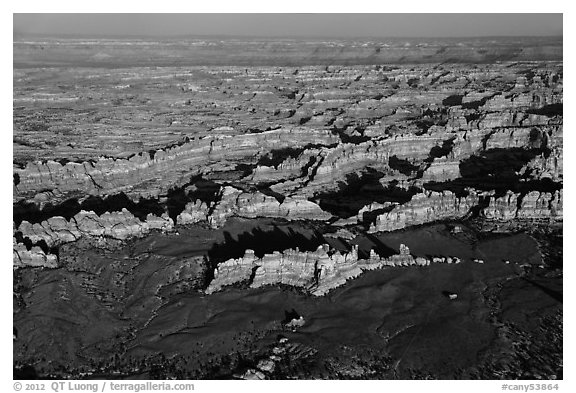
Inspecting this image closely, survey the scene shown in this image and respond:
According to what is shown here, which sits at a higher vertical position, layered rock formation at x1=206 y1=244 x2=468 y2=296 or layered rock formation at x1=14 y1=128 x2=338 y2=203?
layered rock formation at x1=14 y1=128 x2=338 y2=203

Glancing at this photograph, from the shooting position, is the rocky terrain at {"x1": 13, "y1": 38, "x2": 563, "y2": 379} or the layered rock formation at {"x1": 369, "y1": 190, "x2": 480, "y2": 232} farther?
the layered rock formation at {"x1": 369, "y1": 190, "x2": 480, "y2": 232}

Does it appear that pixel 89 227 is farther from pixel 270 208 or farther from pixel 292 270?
pixel 292 270

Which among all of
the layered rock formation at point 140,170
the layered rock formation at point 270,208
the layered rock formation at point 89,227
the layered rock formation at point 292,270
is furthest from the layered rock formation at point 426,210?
the layered rock formation at point 140,170

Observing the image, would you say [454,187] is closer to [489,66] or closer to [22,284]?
[22,284]

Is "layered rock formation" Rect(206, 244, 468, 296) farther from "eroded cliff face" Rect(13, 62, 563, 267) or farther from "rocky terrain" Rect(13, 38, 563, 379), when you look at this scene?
"eroded cliff face" Rect(13, 62, 563, 267)

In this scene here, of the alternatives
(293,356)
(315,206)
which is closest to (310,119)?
(315,206)

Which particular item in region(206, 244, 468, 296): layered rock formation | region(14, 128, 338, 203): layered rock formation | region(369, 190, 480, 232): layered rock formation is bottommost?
region(206, 244, 468, 296): layered rock formation

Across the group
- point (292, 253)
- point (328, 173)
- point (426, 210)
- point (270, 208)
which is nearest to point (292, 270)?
point (292, 253)

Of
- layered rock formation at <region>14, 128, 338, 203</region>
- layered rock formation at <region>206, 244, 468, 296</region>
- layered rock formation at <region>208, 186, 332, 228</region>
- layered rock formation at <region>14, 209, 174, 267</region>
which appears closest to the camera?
layered rock formation at <region>206, 244, 468, 296</region>

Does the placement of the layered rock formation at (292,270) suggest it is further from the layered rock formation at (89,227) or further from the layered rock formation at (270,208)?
the layered rock formation at (89,227)

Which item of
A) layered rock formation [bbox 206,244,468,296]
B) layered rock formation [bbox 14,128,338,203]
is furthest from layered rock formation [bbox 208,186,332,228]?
layered rock formation [bbox 14,128,338,203]
